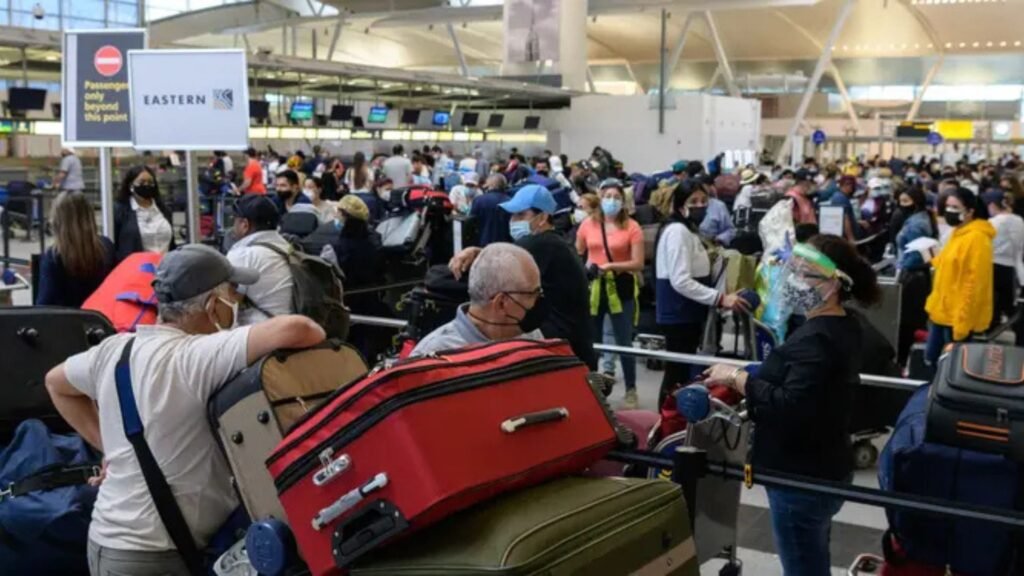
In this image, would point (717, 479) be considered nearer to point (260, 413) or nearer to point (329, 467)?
point (260, 413)

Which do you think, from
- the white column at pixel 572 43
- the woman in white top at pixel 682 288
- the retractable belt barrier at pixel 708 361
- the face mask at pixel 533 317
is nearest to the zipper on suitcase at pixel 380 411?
the face mask at pixel 533 317

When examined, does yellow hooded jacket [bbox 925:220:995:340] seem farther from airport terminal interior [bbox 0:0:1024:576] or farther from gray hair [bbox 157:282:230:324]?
gray hair [bbox 157:282:230:324]

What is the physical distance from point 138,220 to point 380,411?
5460 millimetres

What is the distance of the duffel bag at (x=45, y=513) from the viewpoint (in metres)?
3.56

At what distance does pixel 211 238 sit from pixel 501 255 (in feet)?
40.5

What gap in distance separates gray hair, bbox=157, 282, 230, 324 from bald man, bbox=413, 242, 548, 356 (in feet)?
2.46

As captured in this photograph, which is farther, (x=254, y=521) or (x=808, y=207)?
(x=808, y=207)

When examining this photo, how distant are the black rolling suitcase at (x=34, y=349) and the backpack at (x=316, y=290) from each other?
1.00 m

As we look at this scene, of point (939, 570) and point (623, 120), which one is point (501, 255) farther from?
point (623, 120)

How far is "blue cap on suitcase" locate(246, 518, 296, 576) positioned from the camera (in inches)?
89.4

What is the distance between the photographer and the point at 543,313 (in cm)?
386

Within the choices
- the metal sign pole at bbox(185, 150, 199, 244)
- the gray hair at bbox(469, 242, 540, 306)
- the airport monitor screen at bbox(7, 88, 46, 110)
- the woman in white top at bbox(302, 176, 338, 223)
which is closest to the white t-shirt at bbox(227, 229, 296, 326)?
the metal sign pole at bbox(185, 150, 199, 244)

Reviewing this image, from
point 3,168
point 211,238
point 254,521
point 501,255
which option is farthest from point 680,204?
point 3,168

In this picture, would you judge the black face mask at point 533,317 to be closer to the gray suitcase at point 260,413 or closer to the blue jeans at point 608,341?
the gray suitcase at point 260,413
